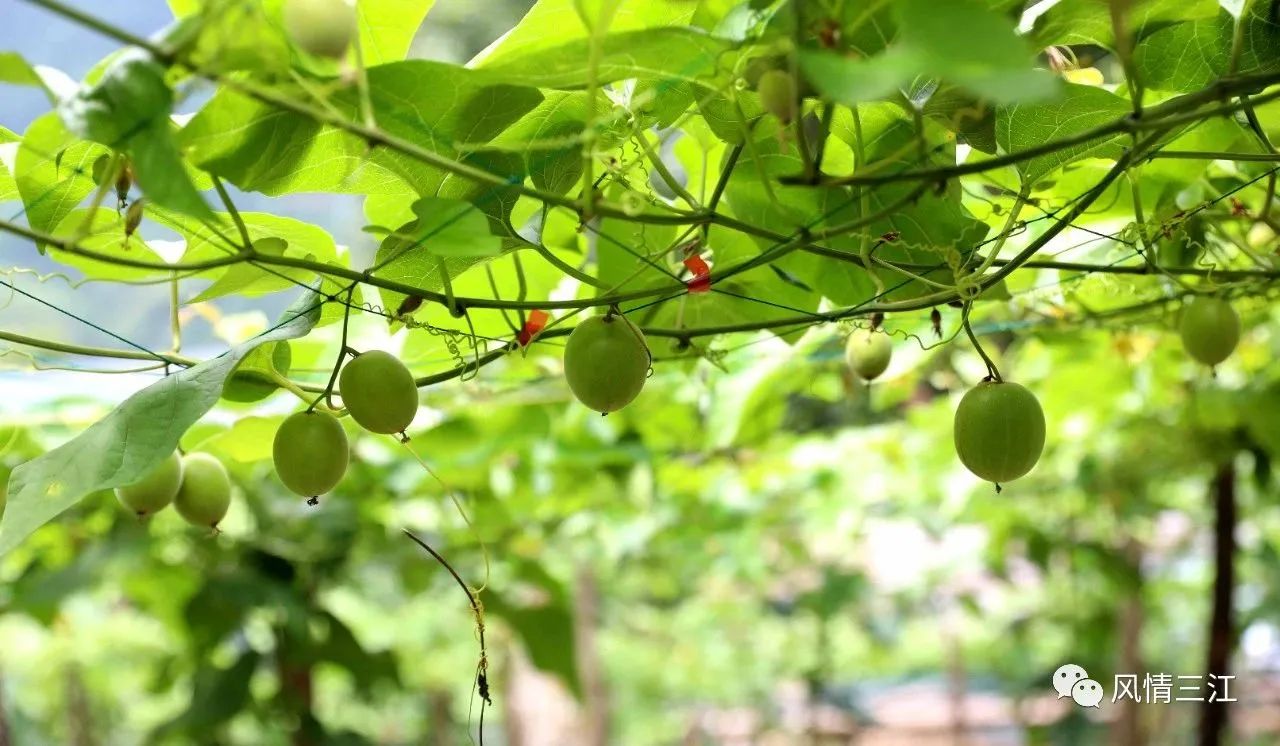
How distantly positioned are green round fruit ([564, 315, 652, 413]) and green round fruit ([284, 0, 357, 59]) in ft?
0.63

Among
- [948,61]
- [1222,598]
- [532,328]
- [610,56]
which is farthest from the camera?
[1222,598]

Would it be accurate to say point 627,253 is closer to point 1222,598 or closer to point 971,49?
point 971,49

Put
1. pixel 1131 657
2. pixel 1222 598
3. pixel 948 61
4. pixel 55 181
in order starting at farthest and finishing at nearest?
pixel 1131 657 < pixel 1222 598 < pixel 55 181 < pixel 948 61

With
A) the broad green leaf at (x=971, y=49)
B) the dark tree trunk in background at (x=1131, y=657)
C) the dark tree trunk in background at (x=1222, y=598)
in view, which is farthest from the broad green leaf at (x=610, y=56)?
the dark tree trunk in background at (x=1131, y=657)

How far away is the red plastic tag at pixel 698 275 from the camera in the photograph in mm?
568

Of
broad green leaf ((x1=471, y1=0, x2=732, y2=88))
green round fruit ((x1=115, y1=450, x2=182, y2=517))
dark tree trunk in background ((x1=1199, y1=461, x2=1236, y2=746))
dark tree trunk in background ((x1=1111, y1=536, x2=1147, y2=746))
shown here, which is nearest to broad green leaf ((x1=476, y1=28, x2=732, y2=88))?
broad green leaf ((x1=471, y1=0, x2=732, y2=88))

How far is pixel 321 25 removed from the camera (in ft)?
1.17

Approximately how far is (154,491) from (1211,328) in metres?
0.61

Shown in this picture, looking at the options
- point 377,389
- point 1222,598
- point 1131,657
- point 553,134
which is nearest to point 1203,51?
point 553,134

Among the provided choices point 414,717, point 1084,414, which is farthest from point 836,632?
point 1084,414

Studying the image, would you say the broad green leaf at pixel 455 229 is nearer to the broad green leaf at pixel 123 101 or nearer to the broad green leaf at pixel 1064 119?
the broad green leaf at pixel 123 101

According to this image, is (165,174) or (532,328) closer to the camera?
(165,174)

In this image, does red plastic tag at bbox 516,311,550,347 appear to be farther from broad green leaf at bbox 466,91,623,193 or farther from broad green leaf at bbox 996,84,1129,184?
broad green leaf at bbox 996,84,1129,184

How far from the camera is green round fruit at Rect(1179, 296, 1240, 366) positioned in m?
0.69
